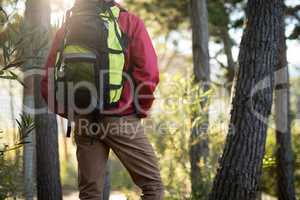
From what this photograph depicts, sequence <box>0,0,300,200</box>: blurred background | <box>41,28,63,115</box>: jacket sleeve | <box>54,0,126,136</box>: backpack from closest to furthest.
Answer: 1. <box>54,0,126,136</box>: backpack
2. <box>41,28,63,115</box>: jacket sleeve
3. <box>0,0,300,200</box>: blurred background

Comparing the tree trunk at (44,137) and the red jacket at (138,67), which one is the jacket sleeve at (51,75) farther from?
the tree trunk at (44,137)

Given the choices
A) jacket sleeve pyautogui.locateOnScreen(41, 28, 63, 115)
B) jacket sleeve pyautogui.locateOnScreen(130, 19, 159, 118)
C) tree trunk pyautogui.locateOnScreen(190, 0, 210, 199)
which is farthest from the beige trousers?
tree trunk pyautogui.locateOnScreen(190, 0, 210, 199)

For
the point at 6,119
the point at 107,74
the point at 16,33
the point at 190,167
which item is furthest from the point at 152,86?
the point at 190,167

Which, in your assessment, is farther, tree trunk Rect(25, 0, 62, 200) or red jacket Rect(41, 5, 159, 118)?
tree trunk Rect(25, 0, 62, 200)

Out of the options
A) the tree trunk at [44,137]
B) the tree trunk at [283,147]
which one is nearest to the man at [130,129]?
the tree trunk at [44,137]

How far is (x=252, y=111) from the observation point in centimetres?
497

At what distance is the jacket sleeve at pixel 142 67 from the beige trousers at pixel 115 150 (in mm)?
129

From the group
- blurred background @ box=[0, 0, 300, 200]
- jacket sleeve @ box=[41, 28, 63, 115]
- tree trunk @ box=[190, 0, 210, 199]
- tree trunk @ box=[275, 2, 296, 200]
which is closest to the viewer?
jacket sleeve @ box=[41, 28, 63, 115]

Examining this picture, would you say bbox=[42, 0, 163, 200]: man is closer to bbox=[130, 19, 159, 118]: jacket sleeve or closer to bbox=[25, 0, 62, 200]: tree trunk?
bbox=[130, 19, 159, 118]: jacket sleeve

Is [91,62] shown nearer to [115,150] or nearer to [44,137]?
[115,150]

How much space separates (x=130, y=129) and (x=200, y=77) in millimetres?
6028

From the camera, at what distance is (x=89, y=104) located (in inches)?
140

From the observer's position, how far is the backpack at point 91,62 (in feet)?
11.5

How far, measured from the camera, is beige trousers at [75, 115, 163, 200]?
3.64 meters
